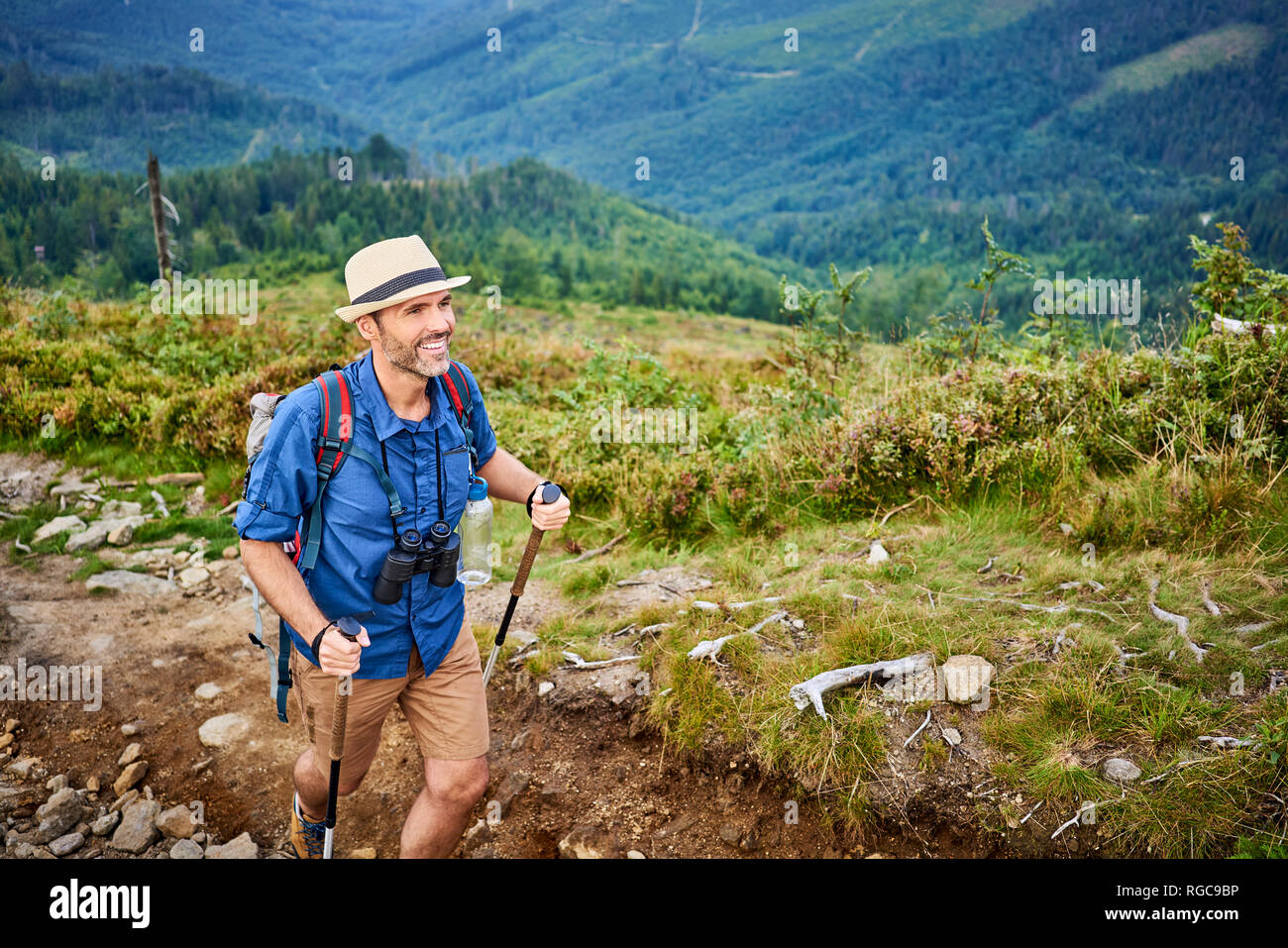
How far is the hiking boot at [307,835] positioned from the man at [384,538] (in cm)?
21

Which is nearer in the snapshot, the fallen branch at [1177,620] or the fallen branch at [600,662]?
the fallen branch at [1177,620]

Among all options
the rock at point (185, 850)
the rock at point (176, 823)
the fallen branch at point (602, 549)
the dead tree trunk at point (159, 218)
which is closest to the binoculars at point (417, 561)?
the rock at point (185, 850)

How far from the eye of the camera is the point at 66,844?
4.28 meters

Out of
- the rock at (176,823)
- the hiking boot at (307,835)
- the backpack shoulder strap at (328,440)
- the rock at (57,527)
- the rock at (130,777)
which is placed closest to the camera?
the backpack shoulder strap at (328,440)

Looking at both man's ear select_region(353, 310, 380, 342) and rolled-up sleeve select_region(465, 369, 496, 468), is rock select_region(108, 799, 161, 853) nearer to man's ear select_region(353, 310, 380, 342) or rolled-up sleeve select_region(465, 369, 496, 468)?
rolled-up sleeve select_region(465, 369, 496, 468)

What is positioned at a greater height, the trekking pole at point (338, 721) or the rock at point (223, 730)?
the trekking pole at point (338, 721)

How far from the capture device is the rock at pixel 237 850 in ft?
14.0

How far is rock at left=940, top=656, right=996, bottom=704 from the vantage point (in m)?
4.37

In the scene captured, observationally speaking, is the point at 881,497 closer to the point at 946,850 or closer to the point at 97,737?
the point at 946,850

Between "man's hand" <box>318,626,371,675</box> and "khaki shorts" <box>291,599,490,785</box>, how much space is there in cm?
58

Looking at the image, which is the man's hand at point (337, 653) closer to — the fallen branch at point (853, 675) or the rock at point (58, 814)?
the fallen branch at point (853, 675)

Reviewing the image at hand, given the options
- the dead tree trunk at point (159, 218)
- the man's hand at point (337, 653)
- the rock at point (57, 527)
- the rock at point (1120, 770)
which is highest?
the dead tree trunk at point (159, 218)

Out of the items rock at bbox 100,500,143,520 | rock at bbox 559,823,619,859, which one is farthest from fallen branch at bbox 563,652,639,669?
rock at bbox 100,500,143,520
